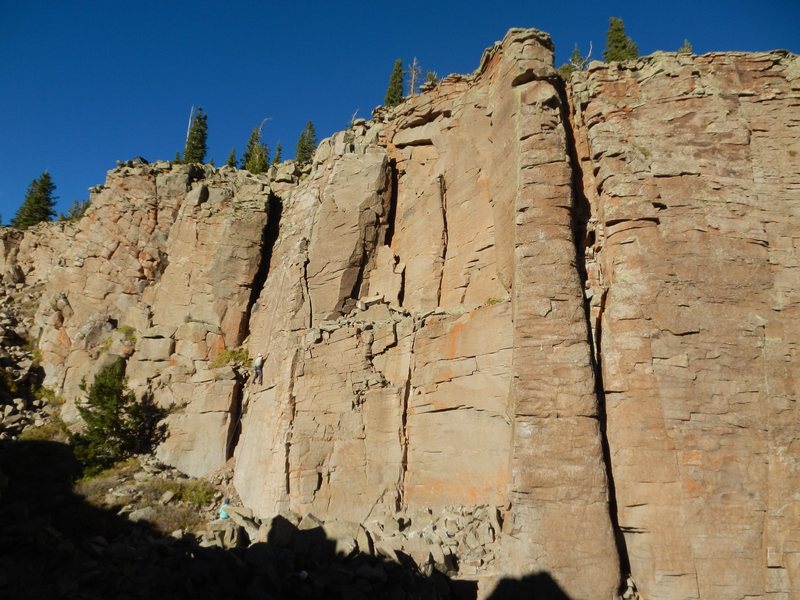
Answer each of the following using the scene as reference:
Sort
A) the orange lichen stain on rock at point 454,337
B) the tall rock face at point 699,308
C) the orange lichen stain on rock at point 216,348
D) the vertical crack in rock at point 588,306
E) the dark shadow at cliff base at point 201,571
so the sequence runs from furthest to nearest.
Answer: the orange lichen stain on rock at point 216,348 < the orange lichen stain on rock at point 454,337 < the vertical crack in rock at point 588,306 < the tall rock face at point 699,308 < the dark shadow at cliff base at point 201,571

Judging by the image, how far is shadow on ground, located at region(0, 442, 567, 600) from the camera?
9055 millimetres

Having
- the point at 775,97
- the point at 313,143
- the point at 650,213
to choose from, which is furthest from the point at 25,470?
the point at 313,143

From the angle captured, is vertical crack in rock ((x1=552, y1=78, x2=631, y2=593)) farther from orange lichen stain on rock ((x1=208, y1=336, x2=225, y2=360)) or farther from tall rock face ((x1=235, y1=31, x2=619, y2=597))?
orange lichen stain on rock ((x1=208, y1=336, x2=225, y2=360))

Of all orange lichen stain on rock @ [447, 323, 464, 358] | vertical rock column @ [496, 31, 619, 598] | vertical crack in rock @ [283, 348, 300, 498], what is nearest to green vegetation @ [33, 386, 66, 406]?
vertical crack in rock @ [283, 348, 300, 498]

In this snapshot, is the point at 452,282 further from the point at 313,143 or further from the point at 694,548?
the point at 313,143

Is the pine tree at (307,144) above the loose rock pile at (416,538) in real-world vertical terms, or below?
above

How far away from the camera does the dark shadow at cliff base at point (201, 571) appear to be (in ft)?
29.7

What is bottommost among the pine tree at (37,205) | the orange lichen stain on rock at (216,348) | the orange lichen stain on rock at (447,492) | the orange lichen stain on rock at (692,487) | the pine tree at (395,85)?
the orange lichen stain on rock at (447,492)

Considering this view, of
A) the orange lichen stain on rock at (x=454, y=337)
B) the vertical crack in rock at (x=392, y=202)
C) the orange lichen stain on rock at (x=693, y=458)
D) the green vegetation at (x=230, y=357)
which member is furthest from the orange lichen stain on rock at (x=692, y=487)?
the green vegetation at (x=230, y=357)

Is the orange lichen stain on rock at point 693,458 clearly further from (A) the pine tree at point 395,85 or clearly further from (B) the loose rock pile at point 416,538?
(A) the pine tree at point 395,85

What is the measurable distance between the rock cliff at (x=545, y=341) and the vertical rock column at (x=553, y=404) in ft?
0.14

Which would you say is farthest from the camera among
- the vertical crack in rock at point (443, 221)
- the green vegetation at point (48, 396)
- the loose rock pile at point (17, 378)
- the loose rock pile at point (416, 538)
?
the green vegetation at point (48, 396)

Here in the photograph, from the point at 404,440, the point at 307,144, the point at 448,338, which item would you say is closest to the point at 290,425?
the point at 404,440

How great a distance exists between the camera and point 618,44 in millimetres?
28938
